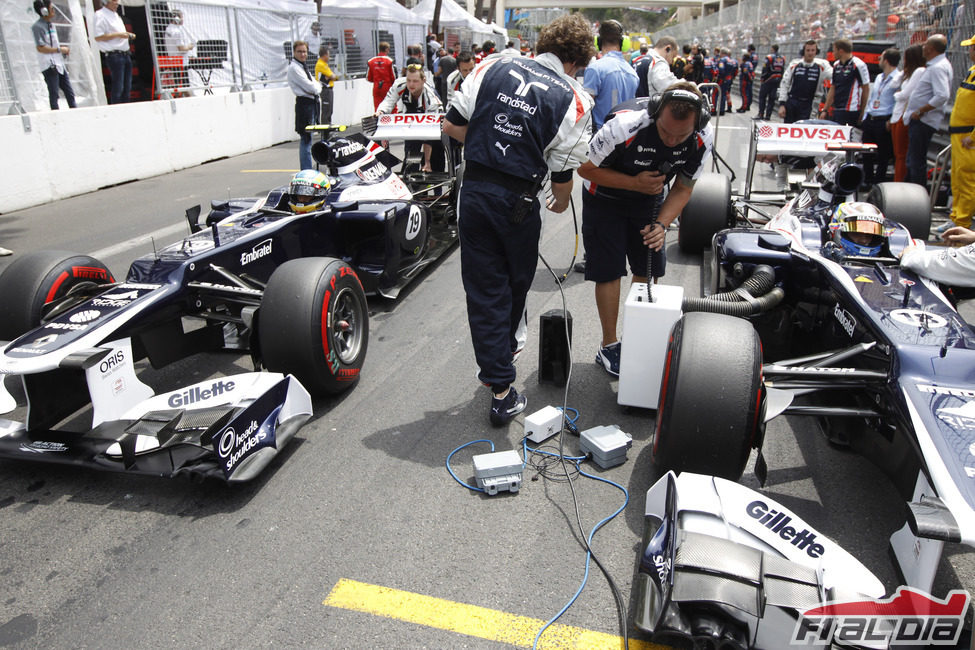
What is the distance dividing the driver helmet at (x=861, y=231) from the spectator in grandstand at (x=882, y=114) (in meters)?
6.25

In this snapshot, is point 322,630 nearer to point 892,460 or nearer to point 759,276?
point 892,460

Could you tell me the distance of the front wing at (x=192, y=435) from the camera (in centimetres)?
295

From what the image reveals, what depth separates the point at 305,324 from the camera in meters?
3.57

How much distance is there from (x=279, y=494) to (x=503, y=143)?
1926 millimetres

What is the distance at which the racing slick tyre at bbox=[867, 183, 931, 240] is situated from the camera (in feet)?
16.8

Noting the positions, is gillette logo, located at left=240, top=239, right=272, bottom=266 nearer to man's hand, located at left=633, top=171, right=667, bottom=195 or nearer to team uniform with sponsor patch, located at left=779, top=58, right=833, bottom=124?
man's hand, located at left=633, top=171, right=667, bottom=195

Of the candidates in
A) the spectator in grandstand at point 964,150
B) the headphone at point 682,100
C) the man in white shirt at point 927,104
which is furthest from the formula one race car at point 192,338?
the man in white shirt at point 927,104

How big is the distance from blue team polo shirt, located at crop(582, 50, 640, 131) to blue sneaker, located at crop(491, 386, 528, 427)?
12.7 ft

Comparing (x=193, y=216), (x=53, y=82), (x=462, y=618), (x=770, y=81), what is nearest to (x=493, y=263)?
(x=462, y=618)

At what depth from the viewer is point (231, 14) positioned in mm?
14055

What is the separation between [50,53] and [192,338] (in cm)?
810

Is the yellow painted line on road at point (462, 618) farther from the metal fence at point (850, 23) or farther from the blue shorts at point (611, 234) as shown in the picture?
the metal fence at point (850, 23)

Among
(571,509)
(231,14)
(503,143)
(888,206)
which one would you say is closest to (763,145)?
(888,206)

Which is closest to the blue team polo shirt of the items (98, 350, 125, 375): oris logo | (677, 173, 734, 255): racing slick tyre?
(677, 173, 734, 255): racing slick tyre
